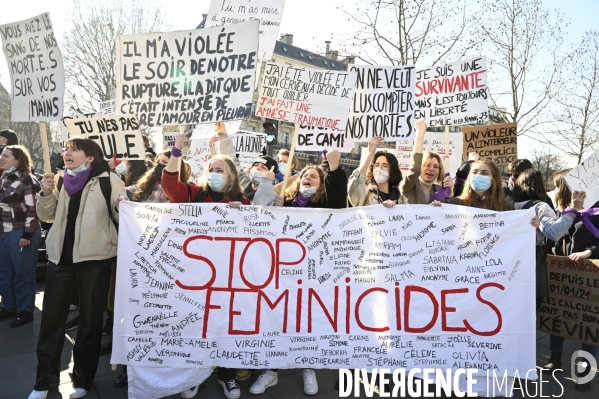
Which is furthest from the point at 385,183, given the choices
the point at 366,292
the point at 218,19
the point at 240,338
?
the point at 218,19

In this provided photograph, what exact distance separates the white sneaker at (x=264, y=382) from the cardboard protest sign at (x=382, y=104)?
2.43 metres

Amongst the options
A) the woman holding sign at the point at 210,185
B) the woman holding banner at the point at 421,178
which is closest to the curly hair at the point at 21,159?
the woman holding sign at the point at 210,185

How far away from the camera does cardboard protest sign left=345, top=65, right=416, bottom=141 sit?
14.4 ft

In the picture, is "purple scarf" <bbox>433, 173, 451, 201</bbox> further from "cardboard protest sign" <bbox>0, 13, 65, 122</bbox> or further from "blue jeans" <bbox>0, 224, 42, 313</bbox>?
"blue jeans" <bbox>0, 224, 42, 313</bbox>

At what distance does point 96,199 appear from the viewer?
10.9ft

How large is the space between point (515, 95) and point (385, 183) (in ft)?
42.8

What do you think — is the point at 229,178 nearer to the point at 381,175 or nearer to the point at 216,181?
the point at 216,181

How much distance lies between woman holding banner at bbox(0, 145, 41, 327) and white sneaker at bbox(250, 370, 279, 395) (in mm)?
3190

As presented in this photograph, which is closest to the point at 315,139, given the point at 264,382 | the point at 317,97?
the point at 317,97

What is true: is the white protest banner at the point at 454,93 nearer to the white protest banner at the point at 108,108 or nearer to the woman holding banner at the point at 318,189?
the woman holding banner at the point at 318,189

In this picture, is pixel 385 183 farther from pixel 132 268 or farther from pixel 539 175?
pixel 132 268

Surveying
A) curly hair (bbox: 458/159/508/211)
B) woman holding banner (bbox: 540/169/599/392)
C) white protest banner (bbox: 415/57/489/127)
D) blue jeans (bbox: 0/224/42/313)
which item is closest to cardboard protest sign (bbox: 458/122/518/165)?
white protest banner (bbox: 415/57/489/127)

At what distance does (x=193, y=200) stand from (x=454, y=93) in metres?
3.94

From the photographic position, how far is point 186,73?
4.00 m
